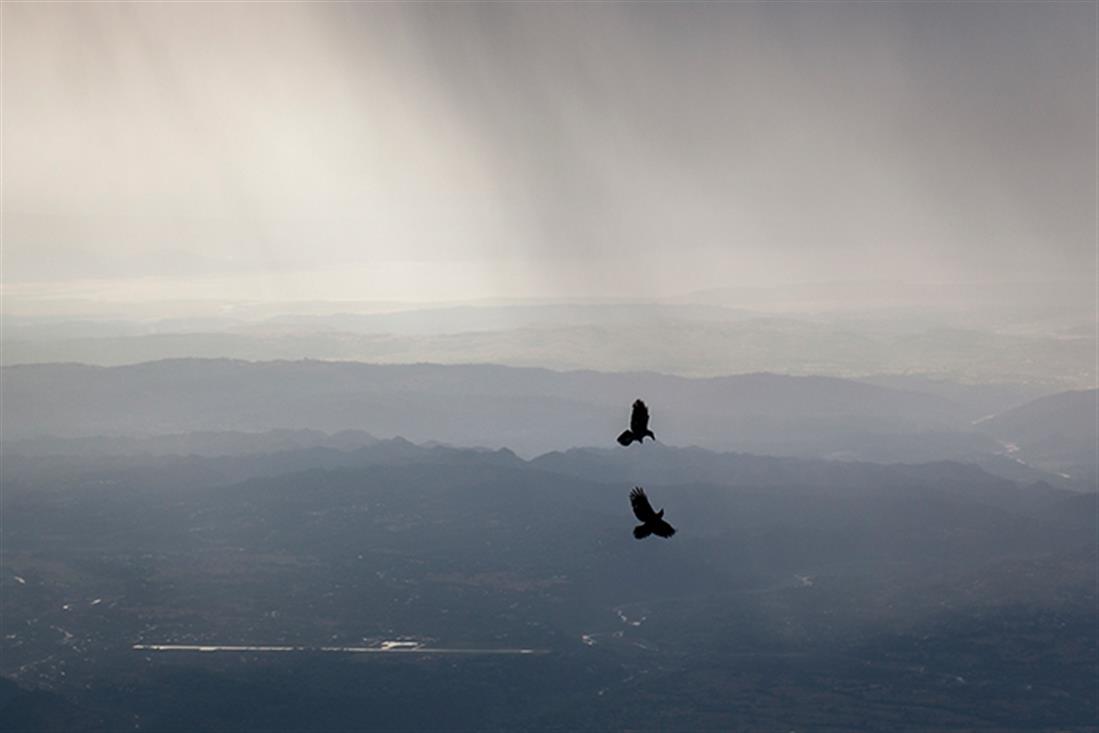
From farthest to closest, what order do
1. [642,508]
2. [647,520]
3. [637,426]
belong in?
[642,508]
[637,426]
[647,520]

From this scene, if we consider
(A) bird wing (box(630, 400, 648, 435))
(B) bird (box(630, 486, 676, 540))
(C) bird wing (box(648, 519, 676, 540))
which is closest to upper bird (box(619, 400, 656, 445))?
(A) bird wing (box(630, 400, 648, 435))

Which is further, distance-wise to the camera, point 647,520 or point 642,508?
point 642,508

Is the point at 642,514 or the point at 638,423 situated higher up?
the point at 638,423

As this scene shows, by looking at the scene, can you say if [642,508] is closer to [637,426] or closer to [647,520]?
[647,520]

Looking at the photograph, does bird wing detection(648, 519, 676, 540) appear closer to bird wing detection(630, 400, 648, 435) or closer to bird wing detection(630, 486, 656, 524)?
bird wing detection(630, 486, 656, 524)

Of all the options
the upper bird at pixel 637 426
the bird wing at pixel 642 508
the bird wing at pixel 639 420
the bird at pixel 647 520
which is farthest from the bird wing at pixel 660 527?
the bird wing at pixel 639 420

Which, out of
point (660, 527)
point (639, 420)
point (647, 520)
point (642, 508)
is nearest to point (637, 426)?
point (639, 420)

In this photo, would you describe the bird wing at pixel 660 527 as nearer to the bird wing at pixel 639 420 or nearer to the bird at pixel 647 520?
the bird at pixel 647 520

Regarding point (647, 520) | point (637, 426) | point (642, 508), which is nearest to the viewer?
point (647, 520)
